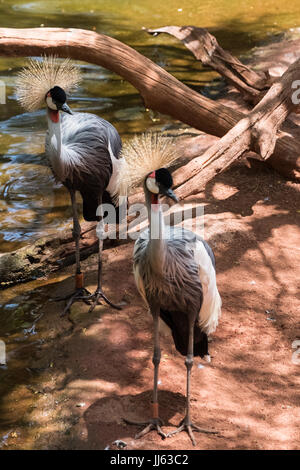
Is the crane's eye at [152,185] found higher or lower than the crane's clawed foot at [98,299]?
higher

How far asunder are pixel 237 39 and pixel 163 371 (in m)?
8.38

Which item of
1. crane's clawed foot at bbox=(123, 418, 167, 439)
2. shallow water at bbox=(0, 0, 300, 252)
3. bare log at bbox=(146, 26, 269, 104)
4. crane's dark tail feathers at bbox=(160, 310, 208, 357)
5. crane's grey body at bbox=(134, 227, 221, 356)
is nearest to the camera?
crane's grey body at bbox=(134, 227, 221, 356)

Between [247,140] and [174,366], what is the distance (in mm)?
2532

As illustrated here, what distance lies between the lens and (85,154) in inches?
205

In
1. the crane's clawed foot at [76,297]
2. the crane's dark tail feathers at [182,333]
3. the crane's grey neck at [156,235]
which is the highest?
the crane's grey neck at [156,235]

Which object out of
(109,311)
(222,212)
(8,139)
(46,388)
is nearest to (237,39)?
(8,139)

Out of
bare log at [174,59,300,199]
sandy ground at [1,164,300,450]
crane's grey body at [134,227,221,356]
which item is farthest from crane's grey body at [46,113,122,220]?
crane's grey body at [134,227,221,356]

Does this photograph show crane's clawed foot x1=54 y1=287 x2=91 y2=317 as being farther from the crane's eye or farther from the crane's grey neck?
the crane's eye

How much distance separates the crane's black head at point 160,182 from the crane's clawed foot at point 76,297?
2.06 m

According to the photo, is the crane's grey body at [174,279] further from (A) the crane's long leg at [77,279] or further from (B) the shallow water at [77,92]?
(A) the crane's long leg at [77,279]

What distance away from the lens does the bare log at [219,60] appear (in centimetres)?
798

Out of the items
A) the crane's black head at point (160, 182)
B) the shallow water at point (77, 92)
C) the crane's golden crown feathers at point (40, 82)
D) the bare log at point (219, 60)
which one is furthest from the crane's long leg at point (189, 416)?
the bare log at point (219, 60)

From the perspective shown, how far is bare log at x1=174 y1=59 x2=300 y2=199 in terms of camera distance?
18.6 feet

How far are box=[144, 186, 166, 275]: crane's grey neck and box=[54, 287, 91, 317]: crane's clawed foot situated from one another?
70.0 inches
